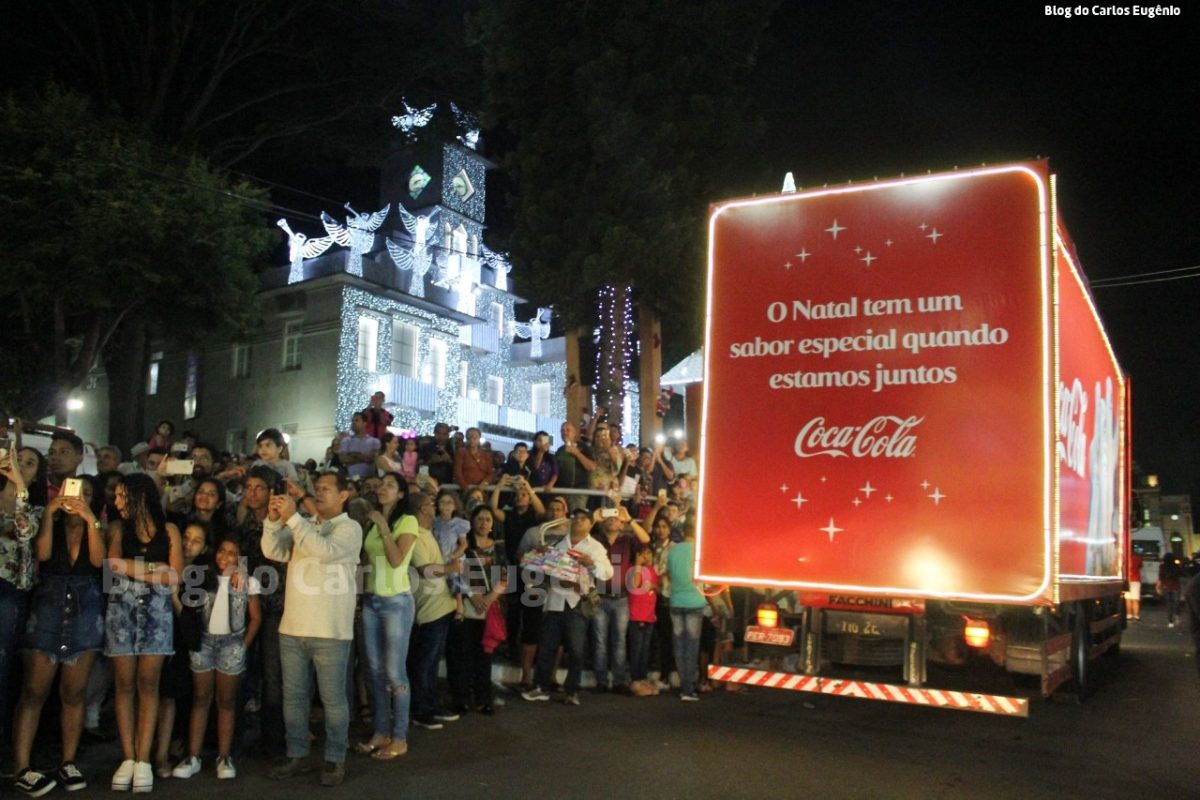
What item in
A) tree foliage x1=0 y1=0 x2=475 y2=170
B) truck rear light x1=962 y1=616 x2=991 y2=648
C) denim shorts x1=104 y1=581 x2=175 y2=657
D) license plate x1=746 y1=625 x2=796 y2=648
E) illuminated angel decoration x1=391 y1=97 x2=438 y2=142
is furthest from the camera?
illuminated angel decoration x1=391 y1=97 x2=438 y2=142

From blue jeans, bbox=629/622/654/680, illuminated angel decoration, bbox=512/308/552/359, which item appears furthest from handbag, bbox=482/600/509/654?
illuminated angel decoration, bbox=512/308/552/359

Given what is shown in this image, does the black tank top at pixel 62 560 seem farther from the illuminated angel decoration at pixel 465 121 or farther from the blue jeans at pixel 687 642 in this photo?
the illuminated angel decoration at pixel 465 121

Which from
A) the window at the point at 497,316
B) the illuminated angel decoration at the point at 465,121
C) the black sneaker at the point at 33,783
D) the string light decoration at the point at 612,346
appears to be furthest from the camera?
the window at the point at 497,316

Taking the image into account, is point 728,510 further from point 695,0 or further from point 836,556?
point 695,0

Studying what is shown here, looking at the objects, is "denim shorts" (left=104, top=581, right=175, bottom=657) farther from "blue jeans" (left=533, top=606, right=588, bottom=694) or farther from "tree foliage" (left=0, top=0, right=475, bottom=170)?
"tree foliage" (left=0, top=0, right=475, bottom=170)

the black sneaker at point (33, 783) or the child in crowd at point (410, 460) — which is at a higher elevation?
the child in crowd at point (410, 460)

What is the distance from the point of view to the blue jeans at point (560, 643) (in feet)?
31.1

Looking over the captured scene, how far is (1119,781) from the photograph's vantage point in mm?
6840

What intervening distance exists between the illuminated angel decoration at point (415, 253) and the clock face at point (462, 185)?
3.45 m

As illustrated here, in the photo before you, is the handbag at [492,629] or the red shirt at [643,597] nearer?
the handbag at [492,629]

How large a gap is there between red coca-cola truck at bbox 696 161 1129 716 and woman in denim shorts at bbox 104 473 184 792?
3616 millimetres

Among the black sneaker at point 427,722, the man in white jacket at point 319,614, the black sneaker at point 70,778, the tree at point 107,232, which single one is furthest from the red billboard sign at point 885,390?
the tree at point 107,232

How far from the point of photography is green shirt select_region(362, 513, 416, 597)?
279 inches

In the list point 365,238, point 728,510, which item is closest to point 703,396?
point 728,510
